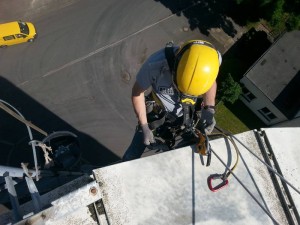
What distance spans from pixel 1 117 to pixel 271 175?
12282 millimetres

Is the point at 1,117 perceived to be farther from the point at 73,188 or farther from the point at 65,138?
the point at 73,188

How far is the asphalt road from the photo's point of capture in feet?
54.3

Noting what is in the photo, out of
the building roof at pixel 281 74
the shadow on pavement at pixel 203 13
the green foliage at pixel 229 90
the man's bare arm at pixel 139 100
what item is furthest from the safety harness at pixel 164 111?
the shadow on pavement at pixel 203 13

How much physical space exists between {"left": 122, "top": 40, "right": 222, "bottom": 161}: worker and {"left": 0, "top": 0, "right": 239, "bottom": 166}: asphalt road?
7092mm

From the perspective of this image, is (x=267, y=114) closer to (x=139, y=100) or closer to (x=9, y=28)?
(x=139, y=100)

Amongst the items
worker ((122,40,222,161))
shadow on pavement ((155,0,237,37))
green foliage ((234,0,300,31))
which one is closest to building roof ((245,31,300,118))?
green foliage ((234,0,300,31))

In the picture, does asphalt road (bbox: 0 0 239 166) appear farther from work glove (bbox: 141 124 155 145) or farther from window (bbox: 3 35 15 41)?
work glove (bbox: 141 124 155 145)

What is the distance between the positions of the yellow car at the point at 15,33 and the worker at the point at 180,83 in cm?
985

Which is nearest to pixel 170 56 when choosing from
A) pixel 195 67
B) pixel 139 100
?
pixel 195 67

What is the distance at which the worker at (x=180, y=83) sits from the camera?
7.42m

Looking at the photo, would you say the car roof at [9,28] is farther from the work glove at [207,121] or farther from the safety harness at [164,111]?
the work glove at [207,121]

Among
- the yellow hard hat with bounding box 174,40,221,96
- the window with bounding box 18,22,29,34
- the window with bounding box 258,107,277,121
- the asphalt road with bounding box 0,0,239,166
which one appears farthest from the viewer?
the window with bounding box 258,107,277,121

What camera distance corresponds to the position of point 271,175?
7.77m

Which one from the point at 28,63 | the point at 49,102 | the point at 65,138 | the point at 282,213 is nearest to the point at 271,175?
the point at 282,213
